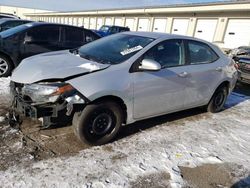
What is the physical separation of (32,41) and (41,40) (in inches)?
9.5

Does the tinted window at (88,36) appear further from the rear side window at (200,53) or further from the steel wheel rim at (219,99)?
the steel wheel rim at (219,99)

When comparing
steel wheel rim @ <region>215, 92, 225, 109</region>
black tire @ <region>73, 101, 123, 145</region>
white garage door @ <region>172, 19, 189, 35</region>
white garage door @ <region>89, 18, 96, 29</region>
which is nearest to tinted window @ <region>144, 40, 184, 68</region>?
black tire @ <region>73, 101, 123, 145</region>

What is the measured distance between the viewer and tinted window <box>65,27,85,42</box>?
7191 millimetres

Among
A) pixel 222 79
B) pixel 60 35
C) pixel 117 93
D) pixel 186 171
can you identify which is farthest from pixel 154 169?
pixel 60 35

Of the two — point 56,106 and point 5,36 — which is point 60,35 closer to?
point 5,36

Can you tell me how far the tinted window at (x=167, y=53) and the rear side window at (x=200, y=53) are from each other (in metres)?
0.29

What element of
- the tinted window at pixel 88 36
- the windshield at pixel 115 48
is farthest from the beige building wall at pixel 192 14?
the windshield at pixel 115 48

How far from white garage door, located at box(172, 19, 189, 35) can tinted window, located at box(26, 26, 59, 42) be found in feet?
64.5

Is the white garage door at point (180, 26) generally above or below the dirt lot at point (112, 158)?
above

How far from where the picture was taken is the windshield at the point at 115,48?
12.5 feet

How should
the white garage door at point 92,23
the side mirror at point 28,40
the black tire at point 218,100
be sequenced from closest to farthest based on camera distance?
1. the black tire at point 218,100
2. the side mirror at point 28,40
3. the white garage door at point 92,23

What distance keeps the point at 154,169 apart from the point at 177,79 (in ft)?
5.38

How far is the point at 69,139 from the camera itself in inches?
146

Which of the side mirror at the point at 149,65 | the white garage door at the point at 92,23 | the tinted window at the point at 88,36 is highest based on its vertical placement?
the side mirror at the point at 149,65
